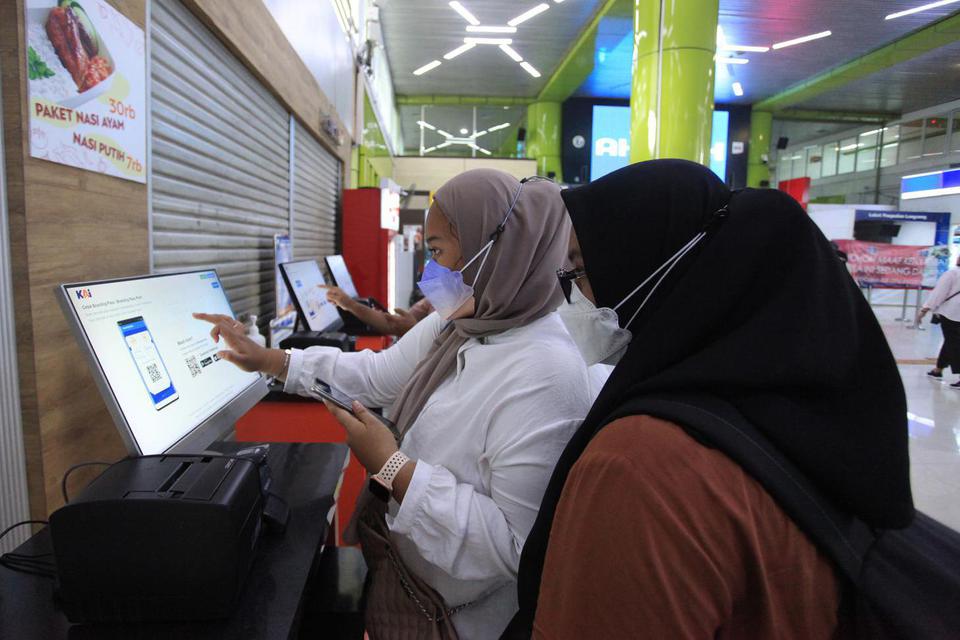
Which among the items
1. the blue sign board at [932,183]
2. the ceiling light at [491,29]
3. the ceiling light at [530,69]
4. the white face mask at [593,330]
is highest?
the ceiling light at [530,69]

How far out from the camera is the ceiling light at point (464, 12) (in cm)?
707

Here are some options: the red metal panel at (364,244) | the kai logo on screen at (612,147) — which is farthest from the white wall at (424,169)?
the red metal panel at (364,244)

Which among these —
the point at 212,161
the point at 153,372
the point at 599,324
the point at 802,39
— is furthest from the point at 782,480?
the point at 802,39

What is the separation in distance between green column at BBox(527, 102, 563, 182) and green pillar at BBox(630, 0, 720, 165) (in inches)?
276

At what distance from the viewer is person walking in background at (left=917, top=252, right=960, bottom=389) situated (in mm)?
5973

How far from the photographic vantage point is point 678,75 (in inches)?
179

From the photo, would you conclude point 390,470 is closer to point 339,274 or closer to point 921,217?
point 339,274

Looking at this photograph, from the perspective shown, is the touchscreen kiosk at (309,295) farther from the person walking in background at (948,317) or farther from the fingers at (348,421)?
the person walking in background at (948,317)

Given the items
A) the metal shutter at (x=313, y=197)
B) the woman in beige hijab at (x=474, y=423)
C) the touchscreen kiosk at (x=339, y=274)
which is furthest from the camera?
the touchscreen kiosk at (x=339, y=274)

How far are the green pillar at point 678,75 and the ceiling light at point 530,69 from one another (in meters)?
5.21

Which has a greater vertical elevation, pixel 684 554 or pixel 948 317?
pixel 684 554

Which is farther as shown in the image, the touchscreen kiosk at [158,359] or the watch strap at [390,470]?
the watch strap at [390,470]

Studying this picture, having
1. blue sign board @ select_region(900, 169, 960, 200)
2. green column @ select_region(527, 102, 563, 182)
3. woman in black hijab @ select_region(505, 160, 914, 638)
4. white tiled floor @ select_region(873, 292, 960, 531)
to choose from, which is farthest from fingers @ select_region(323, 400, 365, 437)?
green column @ select_region(527, 102, 563, 182)

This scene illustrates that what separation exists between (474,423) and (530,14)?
7587 millimetres
